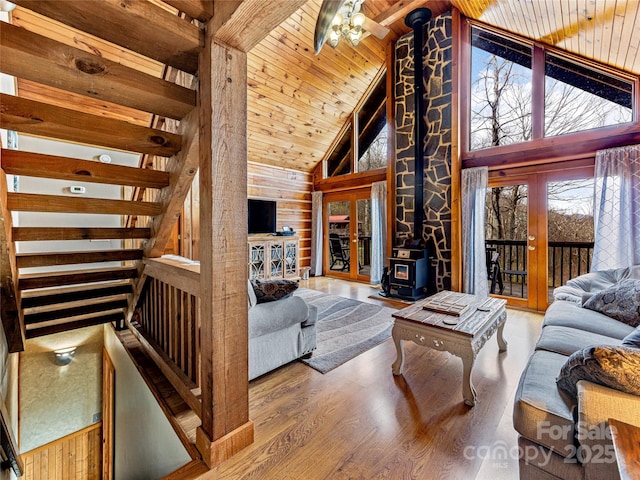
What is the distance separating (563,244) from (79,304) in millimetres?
6066

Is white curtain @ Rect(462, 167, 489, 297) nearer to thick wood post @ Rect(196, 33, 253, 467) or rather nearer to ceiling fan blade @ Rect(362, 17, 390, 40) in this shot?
ceiling fan blade @ Rect(362, 17, 390, 40)

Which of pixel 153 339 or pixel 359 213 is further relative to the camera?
pixel 359 213

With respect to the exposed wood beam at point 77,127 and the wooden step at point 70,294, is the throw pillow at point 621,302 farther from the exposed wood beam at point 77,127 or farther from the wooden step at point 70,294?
the wooden step at point 70,294

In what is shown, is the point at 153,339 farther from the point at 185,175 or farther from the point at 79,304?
the point at 185,175

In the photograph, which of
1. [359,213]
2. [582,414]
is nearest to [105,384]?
[582,414]

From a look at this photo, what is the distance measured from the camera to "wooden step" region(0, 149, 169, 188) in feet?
4.80

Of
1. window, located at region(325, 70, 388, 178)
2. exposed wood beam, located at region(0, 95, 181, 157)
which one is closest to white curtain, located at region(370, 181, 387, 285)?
window, located at region(325, 70, 388, 178)

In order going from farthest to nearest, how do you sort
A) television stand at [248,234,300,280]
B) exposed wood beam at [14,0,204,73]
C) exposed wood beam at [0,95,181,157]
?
television stand at [248,234,300,280]
exposed wood beam at [0,95,181,157]
exposed wood beam at [14,0,204,73]

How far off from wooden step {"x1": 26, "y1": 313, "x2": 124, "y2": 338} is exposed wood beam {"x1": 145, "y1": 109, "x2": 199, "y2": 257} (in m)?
1.52

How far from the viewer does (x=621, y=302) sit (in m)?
2.27

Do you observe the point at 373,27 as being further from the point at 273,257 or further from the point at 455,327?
the point at 273,257

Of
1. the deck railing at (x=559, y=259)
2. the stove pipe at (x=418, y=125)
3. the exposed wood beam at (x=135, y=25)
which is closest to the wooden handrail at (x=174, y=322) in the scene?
the exposed wood beam at (x=135, y=25)

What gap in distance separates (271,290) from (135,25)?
5.92 ft

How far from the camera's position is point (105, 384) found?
3678mm
